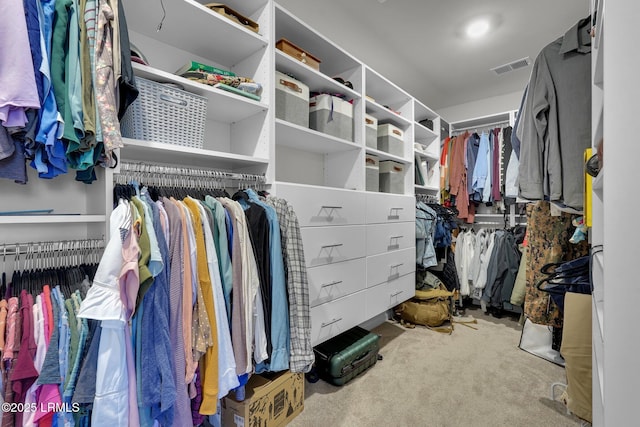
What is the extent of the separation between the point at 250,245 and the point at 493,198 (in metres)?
3.01

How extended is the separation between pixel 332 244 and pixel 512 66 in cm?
264

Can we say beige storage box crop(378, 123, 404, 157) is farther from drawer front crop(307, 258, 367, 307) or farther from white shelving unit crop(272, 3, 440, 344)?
drawer front crop(307, 258, 367, 307)

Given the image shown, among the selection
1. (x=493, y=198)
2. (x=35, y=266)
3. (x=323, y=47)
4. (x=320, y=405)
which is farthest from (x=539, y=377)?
(x=35, y=266)

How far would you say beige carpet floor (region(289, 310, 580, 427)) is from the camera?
1.56 m

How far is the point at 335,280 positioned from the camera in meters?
1.84

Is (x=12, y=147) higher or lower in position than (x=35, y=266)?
higher

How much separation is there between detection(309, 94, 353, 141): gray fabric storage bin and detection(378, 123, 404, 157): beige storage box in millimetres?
587

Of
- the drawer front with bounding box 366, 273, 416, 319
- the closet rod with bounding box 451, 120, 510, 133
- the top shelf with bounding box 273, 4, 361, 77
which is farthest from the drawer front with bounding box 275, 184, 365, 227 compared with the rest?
the closet rod with bounding box 451, 120, 510, 133

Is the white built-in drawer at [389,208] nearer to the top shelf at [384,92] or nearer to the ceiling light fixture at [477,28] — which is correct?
the top shelf at [384,92]

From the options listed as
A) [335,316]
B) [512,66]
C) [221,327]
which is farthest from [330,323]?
[512,66]

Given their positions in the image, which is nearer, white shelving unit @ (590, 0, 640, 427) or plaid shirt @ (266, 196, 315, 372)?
white shelving unit @ (590, 0, 640, 427)

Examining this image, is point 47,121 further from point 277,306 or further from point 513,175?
point 513,175

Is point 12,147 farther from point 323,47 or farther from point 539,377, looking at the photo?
point 539,377

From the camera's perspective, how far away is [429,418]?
156cm
